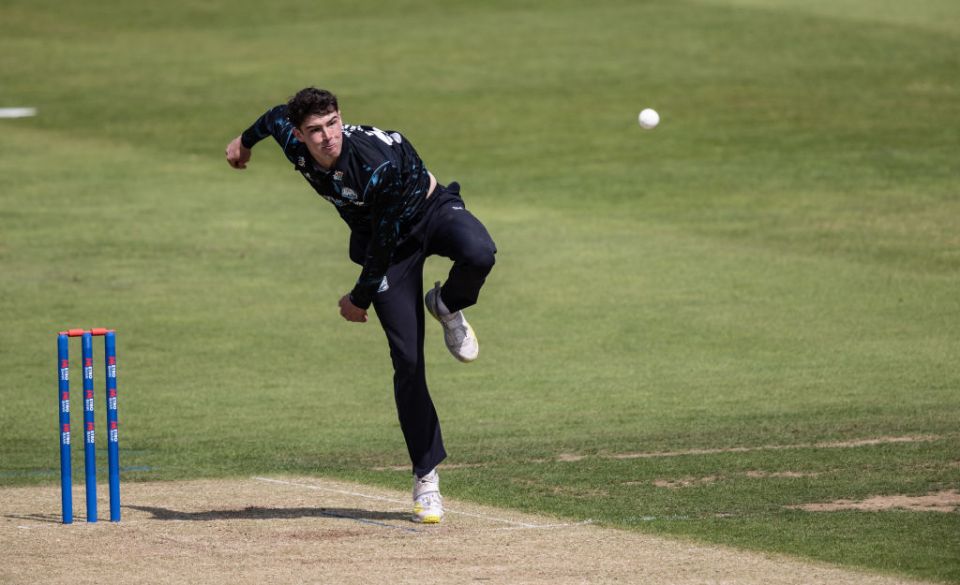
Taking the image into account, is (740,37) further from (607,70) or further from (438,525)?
(438,525)

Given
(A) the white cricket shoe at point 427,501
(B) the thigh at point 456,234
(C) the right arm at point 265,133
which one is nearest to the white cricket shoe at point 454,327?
(B) the thigh at point 456,234

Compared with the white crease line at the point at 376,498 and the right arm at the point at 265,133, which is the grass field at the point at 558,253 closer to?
A: the white crease line at the point at 376,498

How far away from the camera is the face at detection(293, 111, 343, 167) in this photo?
7.91 metres

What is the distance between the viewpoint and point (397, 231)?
8273 millimetres

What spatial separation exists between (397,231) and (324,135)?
27.0 inches

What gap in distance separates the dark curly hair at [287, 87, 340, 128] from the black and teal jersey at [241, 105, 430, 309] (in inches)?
9.5

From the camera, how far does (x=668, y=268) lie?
1891 centimetres

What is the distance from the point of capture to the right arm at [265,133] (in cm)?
834

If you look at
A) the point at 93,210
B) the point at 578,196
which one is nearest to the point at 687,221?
the point at 578,196

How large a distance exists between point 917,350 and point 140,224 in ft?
37.8

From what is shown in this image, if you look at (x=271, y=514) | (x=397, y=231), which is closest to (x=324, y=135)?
(x=397, y=231)

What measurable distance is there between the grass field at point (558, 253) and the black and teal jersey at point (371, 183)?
186 cm

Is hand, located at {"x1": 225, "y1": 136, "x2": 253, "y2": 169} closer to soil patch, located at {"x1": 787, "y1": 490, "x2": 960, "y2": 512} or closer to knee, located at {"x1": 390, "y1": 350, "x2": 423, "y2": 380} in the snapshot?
knee, located at {"x1": 390, "y1": 350, "x2": 423, "y2": 380}

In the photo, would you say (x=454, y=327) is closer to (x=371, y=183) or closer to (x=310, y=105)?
(x=371, y=183)
